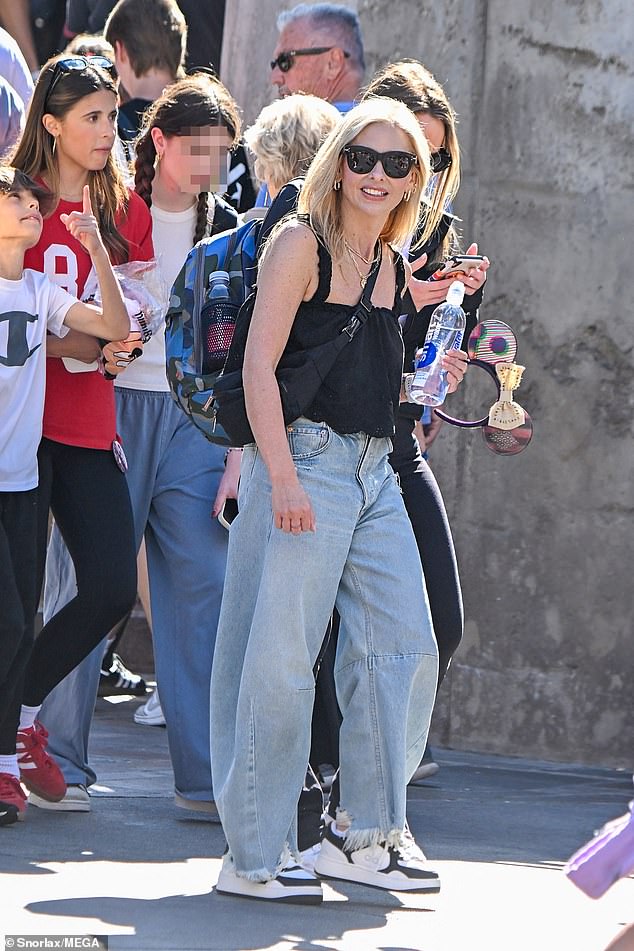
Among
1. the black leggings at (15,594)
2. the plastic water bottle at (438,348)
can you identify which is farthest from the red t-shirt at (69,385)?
the plastic water bottle at (438,348)

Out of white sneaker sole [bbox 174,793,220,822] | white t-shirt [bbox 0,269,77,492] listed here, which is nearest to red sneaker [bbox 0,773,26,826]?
white sneaker sole [bbox 174,793,220,822]

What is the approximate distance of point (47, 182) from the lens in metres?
4.68

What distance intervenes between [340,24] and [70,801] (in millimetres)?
2822

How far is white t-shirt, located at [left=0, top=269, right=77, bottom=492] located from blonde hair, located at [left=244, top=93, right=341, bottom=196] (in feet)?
2.18

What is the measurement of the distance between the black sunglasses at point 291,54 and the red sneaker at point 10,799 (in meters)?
2.73

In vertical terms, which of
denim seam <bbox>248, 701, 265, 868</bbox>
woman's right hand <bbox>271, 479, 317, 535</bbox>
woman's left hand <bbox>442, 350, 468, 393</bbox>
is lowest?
denim seam <bbox>248, 701, 265, 868</bbox>

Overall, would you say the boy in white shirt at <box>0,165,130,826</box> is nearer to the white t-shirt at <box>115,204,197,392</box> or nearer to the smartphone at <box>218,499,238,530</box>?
the white t-shirt at <box>115,204,197,392</box>

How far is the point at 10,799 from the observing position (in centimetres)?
447

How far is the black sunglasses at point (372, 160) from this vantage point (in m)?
3.84

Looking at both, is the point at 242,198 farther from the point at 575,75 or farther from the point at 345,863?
the point at 345,863

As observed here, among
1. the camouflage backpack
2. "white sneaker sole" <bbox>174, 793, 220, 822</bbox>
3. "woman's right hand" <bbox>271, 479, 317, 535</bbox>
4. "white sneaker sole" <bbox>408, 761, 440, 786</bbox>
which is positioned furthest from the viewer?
"white sneaker sole" <bbox>408, 761, 440, 786</bbox>

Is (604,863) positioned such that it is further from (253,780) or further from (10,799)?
(10,799)

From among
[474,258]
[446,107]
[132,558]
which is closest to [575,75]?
[446,107]

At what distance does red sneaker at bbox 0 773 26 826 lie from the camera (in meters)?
4.45
